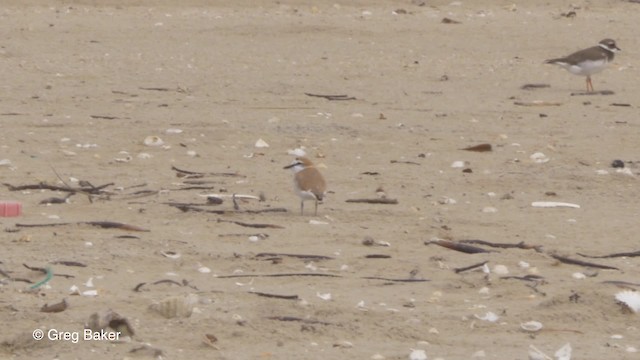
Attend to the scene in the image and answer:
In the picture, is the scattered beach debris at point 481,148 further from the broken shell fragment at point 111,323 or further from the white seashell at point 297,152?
the broken shell fragment at point 111,323

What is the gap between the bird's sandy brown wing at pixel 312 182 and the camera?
8289 mm

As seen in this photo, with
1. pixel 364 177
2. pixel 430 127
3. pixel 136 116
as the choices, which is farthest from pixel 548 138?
pixel 136 116

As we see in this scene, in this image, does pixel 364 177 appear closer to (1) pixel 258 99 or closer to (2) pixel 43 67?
(1) pixel 258 99

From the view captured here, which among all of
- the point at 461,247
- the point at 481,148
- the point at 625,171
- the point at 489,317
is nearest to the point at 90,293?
the point at 489,317

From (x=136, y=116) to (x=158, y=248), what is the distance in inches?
187

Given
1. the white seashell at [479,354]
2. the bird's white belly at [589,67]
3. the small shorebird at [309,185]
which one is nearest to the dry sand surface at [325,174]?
the white seashell at [479,354]

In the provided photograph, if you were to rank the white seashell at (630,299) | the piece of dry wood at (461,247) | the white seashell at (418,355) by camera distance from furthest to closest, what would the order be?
the piece of dry wood at (461,247) < the white seashell at (630,299) < the white seashell at (418,355)

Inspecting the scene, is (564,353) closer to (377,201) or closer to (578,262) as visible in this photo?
(578,262)

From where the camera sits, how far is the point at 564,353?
6.02 metres

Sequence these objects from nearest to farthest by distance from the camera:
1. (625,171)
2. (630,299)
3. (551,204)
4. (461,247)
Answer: (630,299), (461,247), (551,204), (625,171)

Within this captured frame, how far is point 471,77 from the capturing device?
1503cm

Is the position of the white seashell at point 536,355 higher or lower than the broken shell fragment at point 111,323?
lower

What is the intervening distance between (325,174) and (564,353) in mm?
4158

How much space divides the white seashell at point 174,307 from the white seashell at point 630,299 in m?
1.92
